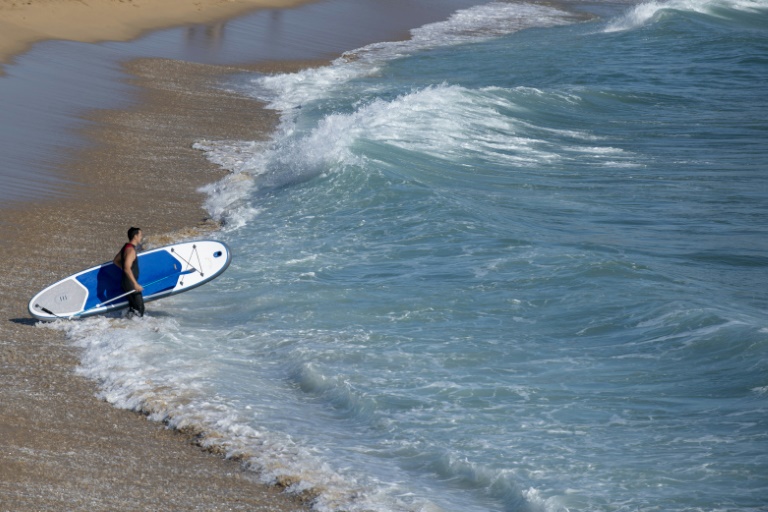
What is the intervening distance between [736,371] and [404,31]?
2726 centimetres

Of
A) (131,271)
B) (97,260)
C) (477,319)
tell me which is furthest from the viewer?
(97,260)

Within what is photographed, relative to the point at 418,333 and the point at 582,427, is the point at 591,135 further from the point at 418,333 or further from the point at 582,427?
the point at 582,427

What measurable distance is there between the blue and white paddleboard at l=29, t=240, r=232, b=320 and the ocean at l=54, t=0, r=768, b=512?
0.22 meters

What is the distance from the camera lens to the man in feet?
36.0

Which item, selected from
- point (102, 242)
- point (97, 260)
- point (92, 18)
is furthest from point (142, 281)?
point (92, 18)

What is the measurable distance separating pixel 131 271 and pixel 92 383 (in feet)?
6.16

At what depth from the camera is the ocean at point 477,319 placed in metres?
8.25

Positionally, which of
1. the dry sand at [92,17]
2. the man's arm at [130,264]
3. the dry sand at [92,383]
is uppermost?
the dry sand at [92,17]

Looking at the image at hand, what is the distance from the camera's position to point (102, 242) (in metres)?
13.4

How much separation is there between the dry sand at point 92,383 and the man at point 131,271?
0.94m

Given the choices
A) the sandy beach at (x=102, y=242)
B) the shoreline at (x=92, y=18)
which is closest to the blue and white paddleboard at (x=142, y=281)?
the sandy beach at (x=102, y=242)

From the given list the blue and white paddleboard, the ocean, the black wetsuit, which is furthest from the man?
the ocean

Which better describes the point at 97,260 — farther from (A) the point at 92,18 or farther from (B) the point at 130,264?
(A) the point at 92,18

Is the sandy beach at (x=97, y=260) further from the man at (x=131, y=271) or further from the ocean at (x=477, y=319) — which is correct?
the man at (x=131, y=271)
